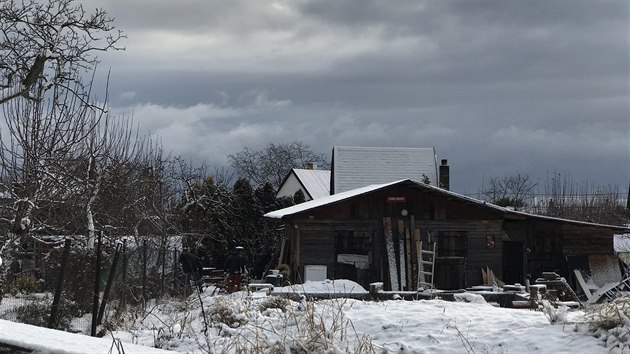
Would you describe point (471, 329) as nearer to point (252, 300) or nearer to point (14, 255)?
point (252, 300)

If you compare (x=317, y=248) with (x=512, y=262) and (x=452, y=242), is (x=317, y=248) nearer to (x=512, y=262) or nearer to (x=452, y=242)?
(x=452, y=242)

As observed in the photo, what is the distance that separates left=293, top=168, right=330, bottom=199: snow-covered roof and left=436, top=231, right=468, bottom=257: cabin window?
2582 cm

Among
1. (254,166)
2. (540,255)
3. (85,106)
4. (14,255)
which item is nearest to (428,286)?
(540,255)

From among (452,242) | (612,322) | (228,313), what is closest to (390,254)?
(452,242)

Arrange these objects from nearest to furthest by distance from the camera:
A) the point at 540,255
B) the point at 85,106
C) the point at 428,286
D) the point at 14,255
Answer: the point at 14,255 < the point at 85,106 < the point at 428,286 < the point at 540,255

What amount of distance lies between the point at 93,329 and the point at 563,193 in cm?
5323

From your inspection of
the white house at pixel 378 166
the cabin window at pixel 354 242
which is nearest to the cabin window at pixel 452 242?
the cabin window at pixel 354 242

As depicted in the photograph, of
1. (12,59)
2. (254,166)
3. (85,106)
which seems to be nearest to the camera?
(12,59)

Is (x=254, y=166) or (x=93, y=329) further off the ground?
(x=254, y=166)

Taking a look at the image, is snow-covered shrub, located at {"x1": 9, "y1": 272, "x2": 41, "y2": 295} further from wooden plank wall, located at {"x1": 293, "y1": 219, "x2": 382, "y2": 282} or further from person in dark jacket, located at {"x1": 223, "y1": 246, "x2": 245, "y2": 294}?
wooden plank wall, located at {"x1": 293, "y1": 219, "x2": 382, "y2": 282}

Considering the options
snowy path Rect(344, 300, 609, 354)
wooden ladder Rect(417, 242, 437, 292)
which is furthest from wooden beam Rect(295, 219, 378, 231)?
snowy path Rect(344, 300, 609, 354)

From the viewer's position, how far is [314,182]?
56.9m

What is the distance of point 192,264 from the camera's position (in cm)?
2602

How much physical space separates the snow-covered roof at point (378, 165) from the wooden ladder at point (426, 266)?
13.5m
